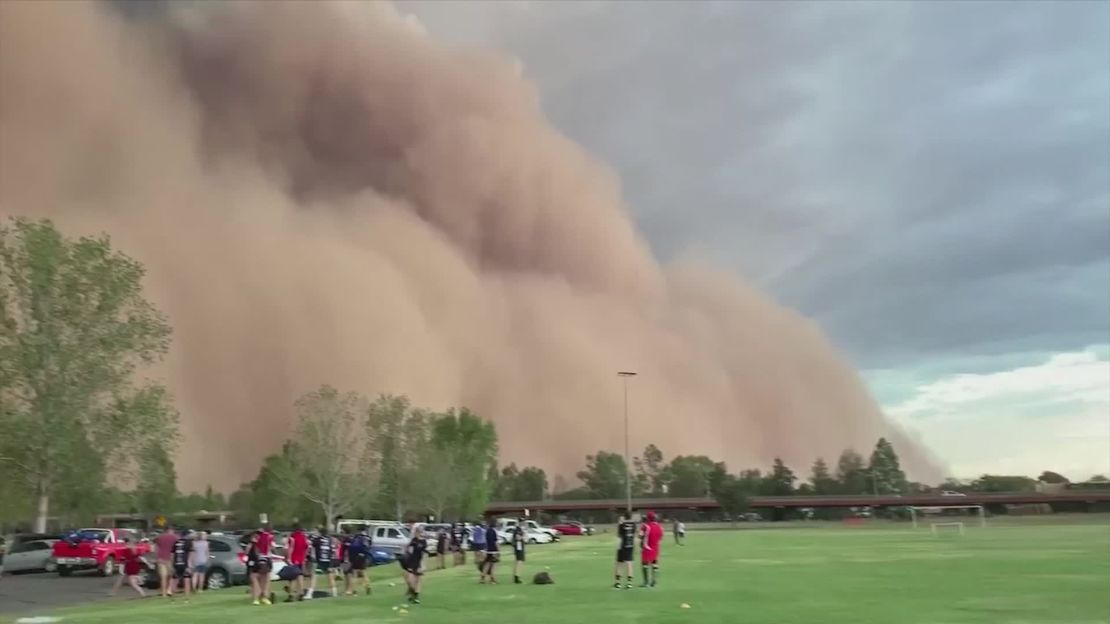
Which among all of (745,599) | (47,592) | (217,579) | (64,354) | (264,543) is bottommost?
(47,592)

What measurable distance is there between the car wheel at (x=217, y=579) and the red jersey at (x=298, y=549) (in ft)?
17.0

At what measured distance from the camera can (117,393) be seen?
2827cm

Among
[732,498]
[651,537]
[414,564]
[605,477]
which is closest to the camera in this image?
[414,564]

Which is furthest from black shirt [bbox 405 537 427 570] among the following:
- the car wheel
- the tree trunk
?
the tree trunk

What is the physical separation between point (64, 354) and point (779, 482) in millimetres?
106918

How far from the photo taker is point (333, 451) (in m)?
51.4

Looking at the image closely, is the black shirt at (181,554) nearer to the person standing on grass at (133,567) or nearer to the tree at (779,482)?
the person standing on grass at (133,567)

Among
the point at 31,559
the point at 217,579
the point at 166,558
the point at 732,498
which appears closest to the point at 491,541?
the point at 166,558

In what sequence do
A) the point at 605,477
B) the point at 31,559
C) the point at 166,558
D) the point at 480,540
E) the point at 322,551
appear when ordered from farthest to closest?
the point at 605,477 < the point at 31,559 < the point at 480,540 < the point at 166,558 < the point at 322,551

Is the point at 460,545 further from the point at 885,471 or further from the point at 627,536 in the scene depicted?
the point at 885,471

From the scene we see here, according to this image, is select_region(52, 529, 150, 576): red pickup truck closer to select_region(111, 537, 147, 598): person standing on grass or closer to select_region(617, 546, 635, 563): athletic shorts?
select_region(111, 537, 147, 598): person standing on grass

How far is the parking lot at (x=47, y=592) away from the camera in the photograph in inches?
679

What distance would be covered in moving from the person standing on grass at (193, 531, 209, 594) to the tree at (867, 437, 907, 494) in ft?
410

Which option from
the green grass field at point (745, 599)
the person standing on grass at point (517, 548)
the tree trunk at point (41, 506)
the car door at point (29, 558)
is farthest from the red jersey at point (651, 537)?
the car door at point (29, 558)
